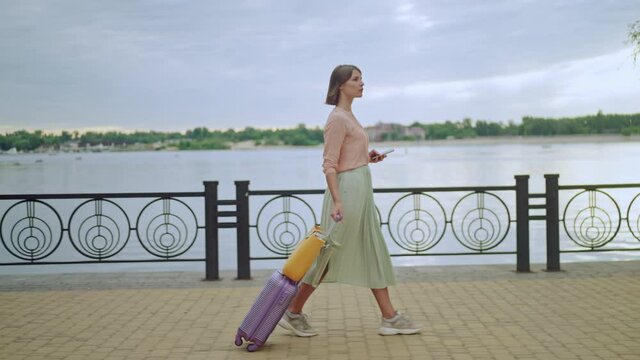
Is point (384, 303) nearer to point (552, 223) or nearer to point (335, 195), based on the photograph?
point (335, 195)

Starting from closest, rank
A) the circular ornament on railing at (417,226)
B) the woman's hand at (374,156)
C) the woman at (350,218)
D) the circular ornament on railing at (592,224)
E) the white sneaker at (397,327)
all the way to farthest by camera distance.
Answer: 1. the woman at (350,218)
2. the white sneaker at (397,327)
3. the woman's hand at (374,156)
4. the circular ornament on railing at (417,226)
5. the circular ornament on railing at (592,224)

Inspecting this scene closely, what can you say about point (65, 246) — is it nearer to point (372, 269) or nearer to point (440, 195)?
point (372, 269)

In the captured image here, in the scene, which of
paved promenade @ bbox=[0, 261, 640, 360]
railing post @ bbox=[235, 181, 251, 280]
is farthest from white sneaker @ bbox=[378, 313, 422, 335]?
railing post @ bbox=[235, 181, 251, 280]

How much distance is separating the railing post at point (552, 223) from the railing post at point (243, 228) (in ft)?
11.4

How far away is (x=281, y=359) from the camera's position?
5.71 m

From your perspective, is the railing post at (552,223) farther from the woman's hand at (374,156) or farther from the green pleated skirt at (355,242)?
the green pleated skirt at (355,242)

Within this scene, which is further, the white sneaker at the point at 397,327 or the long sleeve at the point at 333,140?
the white sneaker at the point at 397,327

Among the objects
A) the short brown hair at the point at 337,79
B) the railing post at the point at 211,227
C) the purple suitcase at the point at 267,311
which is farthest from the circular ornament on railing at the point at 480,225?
the purple suitcase at the point at 267,311

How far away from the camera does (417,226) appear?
9914mm

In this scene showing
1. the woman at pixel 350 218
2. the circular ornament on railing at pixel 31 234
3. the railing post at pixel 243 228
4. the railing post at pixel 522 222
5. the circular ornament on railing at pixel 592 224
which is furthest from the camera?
the circular ornament on railing at pixel 592 224

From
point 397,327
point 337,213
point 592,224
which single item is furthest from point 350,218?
point 592,224

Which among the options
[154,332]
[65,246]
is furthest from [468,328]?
→ [65,246]

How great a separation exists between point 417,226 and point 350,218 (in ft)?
12.6

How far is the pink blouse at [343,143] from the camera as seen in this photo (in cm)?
611
